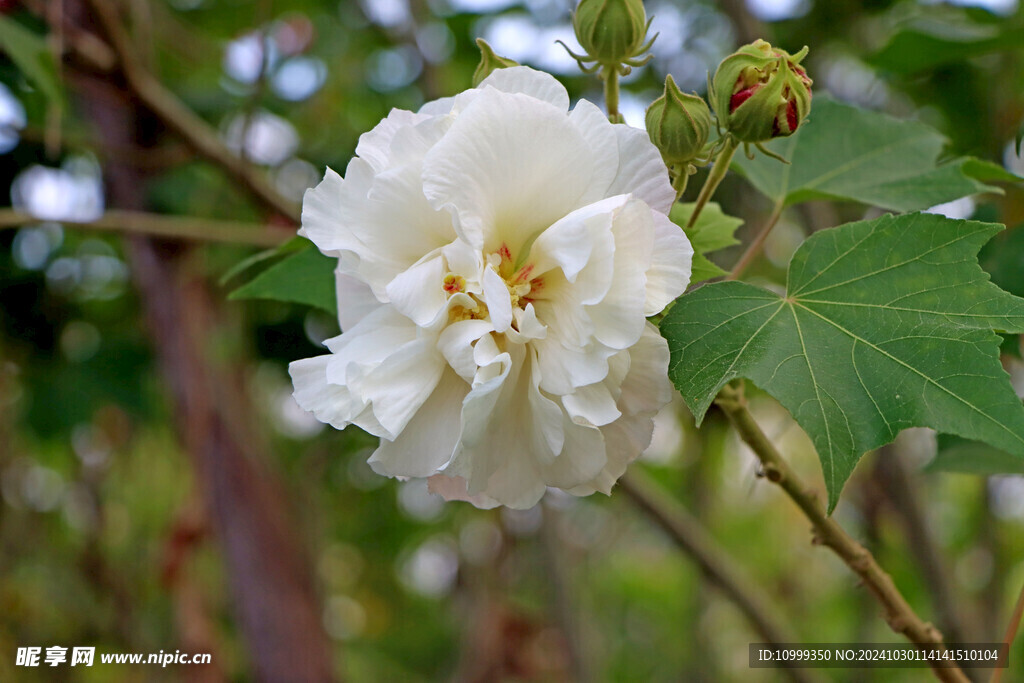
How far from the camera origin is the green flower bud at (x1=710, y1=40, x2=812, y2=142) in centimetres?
81

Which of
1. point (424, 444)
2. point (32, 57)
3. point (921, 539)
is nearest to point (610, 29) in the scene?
point (424, 444)

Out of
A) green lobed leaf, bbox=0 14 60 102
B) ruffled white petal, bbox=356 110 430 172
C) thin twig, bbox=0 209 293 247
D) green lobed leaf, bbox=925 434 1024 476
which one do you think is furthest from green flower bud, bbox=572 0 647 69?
green lobed leaf, bbox=0 14 60 102

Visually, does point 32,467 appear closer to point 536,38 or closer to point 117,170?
point 117,170

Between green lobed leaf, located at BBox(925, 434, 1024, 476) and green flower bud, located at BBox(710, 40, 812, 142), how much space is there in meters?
0.53

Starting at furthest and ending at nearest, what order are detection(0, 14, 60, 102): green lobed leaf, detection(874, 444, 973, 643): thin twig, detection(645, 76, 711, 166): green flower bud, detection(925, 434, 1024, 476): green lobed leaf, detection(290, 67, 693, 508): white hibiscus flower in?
detection(874, 444, 973, 643): thin twig < detection(0, 14, 60, 102): green lobed leaf < detection(925, 434, 1024, 476): green lobed leaf < detection(645, 76, 711, 166): green flower bud < detection(290, 67, 693, 508): white hibiscus flower

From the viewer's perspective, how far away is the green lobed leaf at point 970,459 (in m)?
1.08

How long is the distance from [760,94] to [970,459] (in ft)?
2.12

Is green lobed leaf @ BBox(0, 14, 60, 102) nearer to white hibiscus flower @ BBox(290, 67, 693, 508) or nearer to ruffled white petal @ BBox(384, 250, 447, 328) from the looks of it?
white hibiscus flower @ BBox(290, 67, 693, 508)

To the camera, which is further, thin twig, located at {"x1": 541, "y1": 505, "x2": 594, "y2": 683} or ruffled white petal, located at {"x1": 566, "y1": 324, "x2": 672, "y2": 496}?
thin twig, located at {"x1": 541, "y1": 505, "x2": 594, "y2": 683}

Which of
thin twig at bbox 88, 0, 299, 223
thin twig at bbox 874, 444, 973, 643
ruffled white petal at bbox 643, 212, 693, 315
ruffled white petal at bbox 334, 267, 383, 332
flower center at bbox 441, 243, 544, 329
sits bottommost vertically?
thin twig at bbox 874, 444, 973, 643

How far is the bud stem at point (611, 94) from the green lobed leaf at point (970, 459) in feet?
2.04

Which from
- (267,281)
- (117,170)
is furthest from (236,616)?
(267,281)

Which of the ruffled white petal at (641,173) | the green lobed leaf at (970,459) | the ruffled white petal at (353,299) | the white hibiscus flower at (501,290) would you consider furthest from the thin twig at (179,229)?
the green lobed leaf at (970,459)

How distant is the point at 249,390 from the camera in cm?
282
